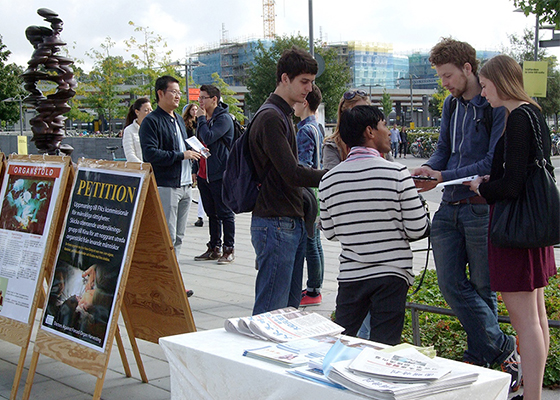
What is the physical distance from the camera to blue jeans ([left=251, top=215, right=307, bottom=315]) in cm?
381

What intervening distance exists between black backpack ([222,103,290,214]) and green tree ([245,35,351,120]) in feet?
131

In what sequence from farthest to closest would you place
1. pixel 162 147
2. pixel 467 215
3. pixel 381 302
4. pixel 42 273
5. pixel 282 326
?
1. pixel 162 147
2. pixel 42 273
3. pixel 467 215
4. pixel 381 302
5. pixel 282 326

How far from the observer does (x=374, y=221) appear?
3150 mm

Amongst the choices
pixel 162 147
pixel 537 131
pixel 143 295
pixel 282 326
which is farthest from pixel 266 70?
pixel 282 326

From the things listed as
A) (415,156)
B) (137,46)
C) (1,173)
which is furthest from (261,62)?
(1,173)

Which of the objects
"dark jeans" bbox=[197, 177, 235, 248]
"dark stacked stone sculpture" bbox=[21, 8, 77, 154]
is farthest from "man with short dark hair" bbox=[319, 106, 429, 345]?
"dark jeans" bbox=[197, 177, 235, 248]

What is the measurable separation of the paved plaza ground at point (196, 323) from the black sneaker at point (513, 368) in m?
0.19

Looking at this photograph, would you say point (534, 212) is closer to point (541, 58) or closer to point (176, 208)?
point (176, 208)

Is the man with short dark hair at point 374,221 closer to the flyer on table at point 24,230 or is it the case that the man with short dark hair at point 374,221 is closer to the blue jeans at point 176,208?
the flyer on table at point 24,230

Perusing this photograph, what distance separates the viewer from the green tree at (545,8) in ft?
23.2

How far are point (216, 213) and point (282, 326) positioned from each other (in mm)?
5677

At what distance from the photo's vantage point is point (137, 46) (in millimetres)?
40812

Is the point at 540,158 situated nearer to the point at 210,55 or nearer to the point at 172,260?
the point at 172,260

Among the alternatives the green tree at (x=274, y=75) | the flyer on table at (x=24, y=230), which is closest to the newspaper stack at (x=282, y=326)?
the flyer on table at (x=24, y=230)
